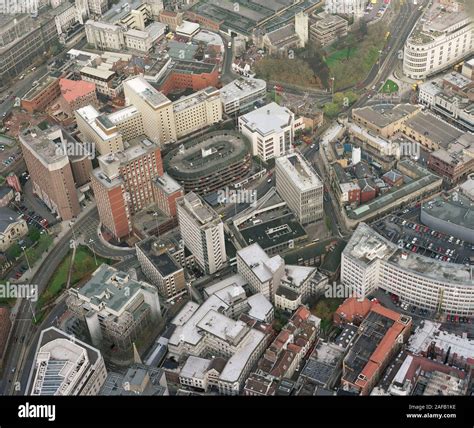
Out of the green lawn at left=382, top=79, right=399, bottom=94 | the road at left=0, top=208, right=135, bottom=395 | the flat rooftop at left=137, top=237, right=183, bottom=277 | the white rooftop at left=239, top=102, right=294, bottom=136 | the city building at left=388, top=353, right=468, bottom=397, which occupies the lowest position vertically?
the road at left=0, top=208, right=135, bottom=395

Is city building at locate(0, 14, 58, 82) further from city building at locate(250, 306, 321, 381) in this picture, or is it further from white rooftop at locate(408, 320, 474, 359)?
white rooftop at locate(408, 320, 474, 359)

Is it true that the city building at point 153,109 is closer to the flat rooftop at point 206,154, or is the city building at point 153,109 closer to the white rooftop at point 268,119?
the flat rooftop at point 206,154

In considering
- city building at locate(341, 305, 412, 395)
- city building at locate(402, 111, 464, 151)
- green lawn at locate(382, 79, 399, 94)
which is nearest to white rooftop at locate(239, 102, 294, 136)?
city building at locate(402, 111, 464, 151)

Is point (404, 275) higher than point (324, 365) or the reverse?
higher

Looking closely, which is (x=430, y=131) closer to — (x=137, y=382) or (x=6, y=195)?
(x=137, y=382)

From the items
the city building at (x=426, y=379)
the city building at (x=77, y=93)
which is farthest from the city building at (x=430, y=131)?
the city building at (x=77, y=93)

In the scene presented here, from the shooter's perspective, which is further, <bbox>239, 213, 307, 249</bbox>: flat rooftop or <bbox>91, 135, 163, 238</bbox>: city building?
<bbox>91, 135, 163, 238</bbox>: city building

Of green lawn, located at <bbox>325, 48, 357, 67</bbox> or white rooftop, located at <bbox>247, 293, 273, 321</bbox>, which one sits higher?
green lawn, located at <bbox>325, 48, 357, 67</bbox>

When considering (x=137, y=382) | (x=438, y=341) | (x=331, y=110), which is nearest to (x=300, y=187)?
(x=438, y=341)
